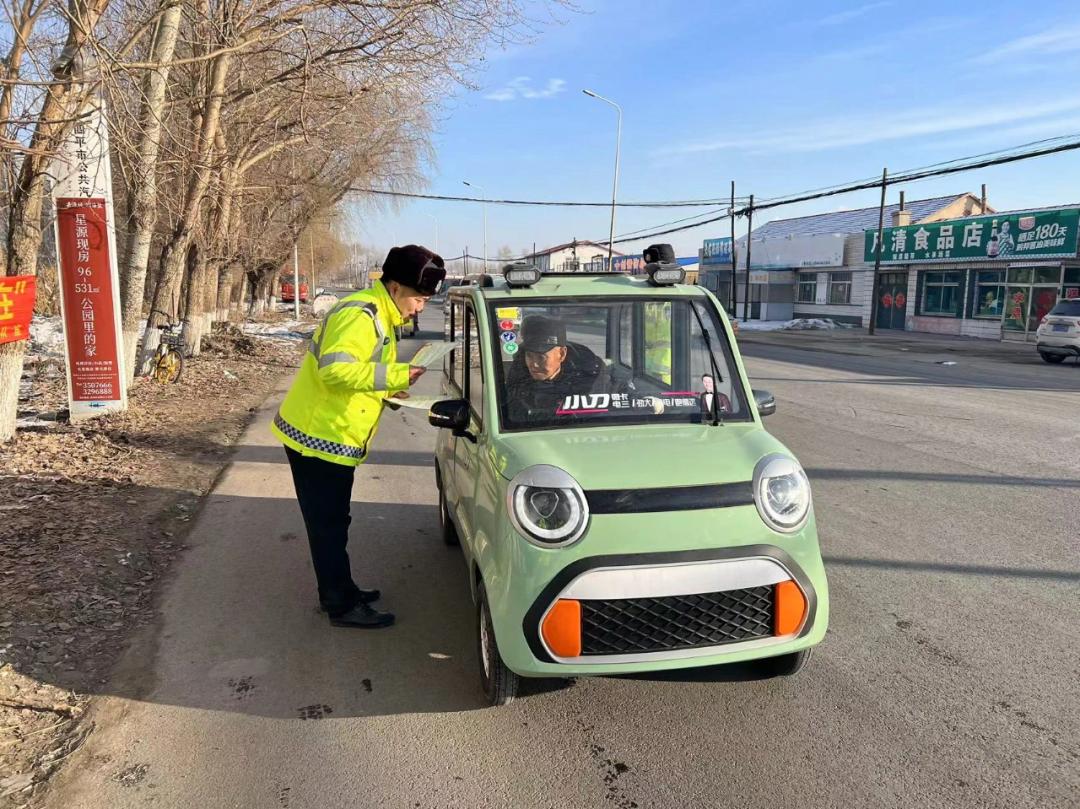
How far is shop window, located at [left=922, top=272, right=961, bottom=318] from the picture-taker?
32.4 meters

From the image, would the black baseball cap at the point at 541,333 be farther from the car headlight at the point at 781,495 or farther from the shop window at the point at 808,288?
the shop window at the point at 808,288

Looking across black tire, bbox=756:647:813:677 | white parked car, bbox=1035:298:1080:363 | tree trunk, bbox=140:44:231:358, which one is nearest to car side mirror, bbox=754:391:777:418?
black tire, bbox=756:647:813:677

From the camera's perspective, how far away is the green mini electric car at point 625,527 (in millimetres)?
2865

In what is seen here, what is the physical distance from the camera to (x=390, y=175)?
28.3 meters

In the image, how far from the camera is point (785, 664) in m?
3.39

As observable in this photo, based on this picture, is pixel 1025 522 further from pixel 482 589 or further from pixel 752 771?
pixel 482 589

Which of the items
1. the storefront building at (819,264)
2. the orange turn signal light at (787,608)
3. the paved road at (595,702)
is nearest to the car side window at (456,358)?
the paved road at (595,702)

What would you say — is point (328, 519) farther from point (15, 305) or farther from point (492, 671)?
point (15, 305)

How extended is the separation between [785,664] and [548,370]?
1712 mm

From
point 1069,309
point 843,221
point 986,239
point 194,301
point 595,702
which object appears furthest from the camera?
point 843,221

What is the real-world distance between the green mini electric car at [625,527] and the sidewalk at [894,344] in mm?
21034

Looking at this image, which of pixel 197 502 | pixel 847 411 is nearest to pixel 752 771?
pixel 197 502

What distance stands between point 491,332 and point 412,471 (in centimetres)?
434

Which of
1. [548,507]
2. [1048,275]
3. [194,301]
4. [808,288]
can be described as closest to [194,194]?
[194,301]
